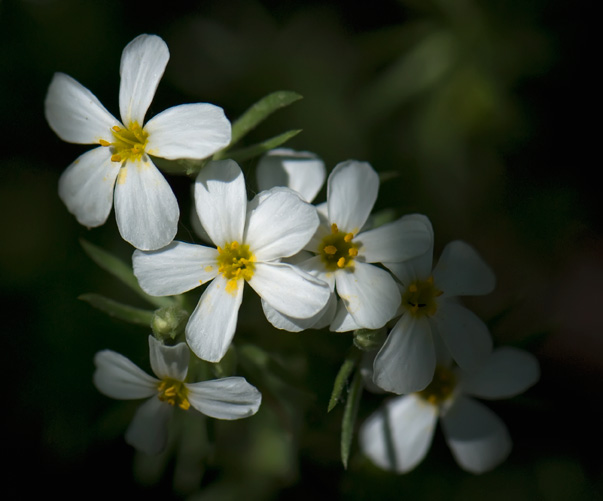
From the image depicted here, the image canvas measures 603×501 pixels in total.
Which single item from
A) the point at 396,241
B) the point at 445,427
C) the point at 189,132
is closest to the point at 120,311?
the point at 189,132

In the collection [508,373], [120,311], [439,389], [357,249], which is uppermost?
[357,249]

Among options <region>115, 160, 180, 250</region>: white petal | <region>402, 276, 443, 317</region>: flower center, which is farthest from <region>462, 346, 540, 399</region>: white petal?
<region>115, 160, 180, 250</region>: white petal

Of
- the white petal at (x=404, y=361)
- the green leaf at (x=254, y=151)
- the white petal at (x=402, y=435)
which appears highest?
the green leaf at (x=254, y=151)

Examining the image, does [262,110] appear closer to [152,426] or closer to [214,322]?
[214,322]

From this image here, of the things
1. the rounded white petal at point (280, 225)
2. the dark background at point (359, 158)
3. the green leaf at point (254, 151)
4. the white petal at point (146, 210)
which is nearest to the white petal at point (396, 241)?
the rounded white petal at point (280, 225)

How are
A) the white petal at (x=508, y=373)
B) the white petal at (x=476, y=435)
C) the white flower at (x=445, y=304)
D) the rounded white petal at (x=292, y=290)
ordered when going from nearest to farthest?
the rounded white petal at (x=292, y=290) → the white flower at (x=445, y=304) → the white petal at (x=508, y=373) → the white petal at (x=476, y=435)

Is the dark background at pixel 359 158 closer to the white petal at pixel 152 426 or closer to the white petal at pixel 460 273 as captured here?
the white petal at pixel 152 426

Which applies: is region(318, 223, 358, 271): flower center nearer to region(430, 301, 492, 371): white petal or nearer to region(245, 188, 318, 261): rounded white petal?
region(245, 188, 318, 261): rounded white petal
